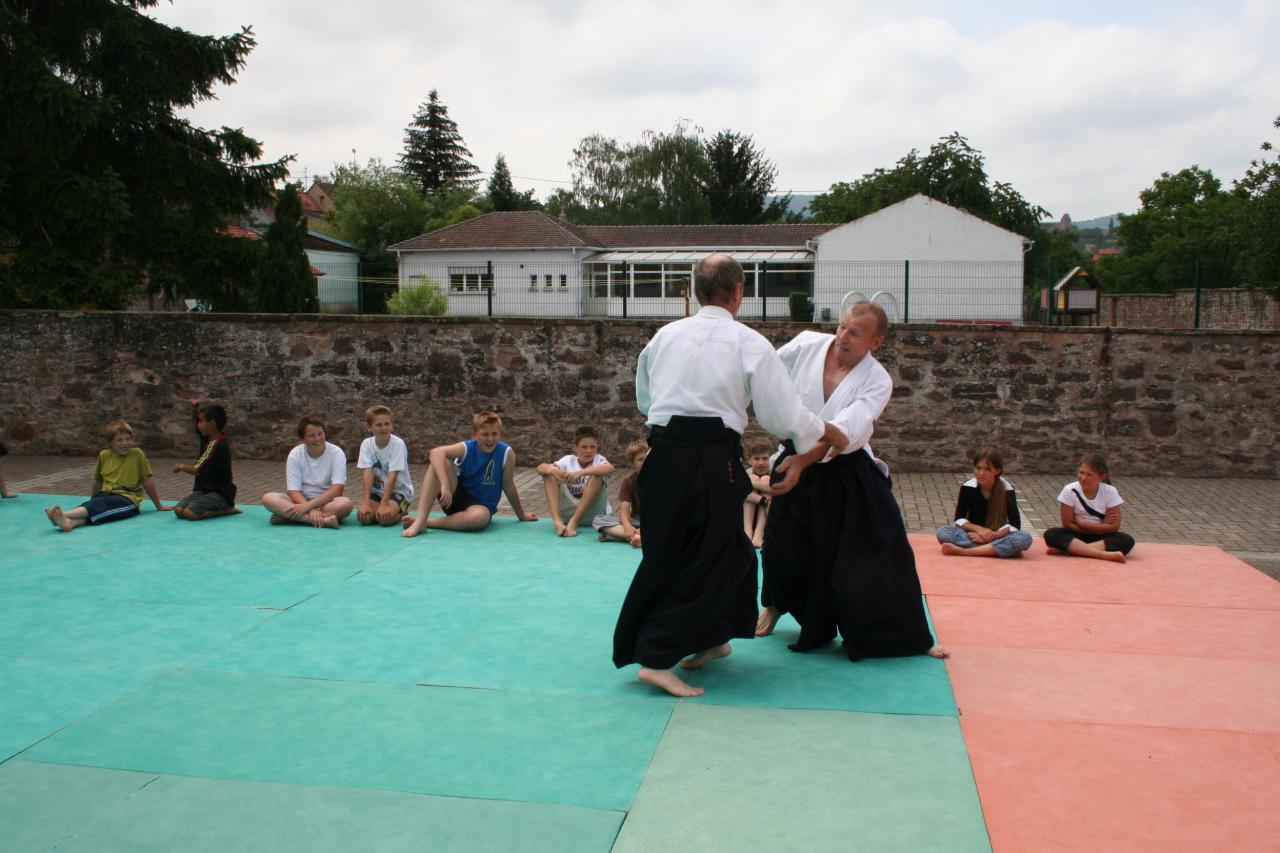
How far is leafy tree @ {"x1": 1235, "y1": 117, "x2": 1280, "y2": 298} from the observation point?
54.8 ft

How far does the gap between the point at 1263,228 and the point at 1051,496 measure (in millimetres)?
9067

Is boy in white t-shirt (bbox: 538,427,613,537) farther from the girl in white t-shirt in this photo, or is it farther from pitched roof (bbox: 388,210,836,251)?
pitched roof (bbox: 388,210,836,251)

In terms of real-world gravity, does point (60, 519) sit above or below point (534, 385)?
below

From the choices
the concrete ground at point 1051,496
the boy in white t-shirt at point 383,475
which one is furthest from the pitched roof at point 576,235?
the boy in white t-shirt at point 383,475

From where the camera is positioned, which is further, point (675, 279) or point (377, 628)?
point (675, 279)

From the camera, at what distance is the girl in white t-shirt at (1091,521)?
7.55 meters

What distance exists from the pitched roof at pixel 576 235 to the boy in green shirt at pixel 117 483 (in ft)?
104

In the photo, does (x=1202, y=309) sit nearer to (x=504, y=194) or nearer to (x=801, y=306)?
(x=801, y=306)

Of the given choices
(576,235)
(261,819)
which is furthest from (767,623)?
(576,235)

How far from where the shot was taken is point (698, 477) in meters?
4.61

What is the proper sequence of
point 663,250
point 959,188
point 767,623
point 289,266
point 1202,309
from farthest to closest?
point 959,188 → point 663,250 → point 289,266 → point 1202,309 → point 767,623

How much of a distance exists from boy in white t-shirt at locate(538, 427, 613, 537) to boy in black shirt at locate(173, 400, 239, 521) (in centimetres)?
268

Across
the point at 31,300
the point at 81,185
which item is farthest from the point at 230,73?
the point at 31,300

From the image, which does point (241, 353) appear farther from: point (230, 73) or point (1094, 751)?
point (1094, 751)
